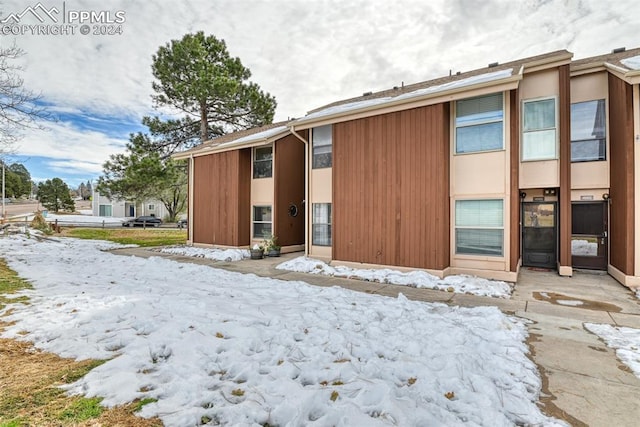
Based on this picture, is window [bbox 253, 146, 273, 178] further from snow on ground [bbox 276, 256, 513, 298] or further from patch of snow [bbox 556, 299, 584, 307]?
patch of snow [bbox 556, 299, 584, 307]

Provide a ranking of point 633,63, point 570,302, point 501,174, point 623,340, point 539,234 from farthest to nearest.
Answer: point 539,234 → point 501,174 → point 633,63 → point 570,302 → point 623,340

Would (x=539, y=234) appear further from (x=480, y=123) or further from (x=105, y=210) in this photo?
(x=105, y=210)

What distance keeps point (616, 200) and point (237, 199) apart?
11.0 m

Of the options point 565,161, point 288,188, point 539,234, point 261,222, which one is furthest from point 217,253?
point 565,161

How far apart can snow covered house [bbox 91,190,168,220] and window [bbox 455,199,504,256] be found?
36.9m

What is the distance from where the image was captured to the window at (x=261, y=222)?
1143 centimetres

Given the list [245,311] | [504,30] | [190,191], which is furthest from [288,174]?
[504,30]

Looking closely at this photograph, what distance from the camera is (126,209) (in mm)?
41906

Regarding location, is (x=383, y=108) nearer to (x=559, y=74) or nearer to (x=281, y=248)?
(x=559, y=74)

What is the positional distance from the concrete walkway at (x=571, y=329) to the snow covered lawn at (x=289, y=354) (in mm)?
224

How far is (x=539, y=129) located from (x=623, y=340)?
5503 millimetres

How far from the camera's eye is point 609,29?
9023mm

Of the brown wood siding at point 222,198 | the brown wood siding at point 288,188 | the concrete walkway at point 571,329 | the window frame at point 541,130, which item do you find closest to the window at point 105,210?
the brown wood siding at point 222,198
